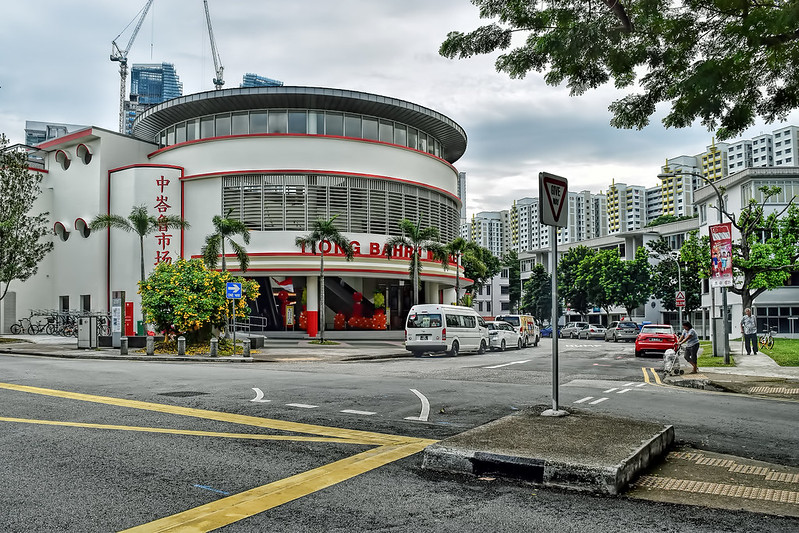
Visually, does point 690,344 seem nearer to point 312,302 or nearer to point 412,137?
point 312,302

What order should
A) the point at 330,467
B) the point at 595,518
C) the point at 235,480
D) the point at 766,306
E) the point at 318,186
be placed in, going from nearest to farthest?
the point at 595,518 < the point at 235,480 < the point at 330,467 < the point at 318,186 < the point at 766,306

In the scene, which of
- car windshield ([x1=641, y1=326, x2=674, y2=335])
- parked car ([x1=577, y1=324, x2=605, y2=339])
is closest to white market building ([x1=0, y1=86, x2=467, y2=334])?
car windshield ([x1=641, y1=326, x2=674, y2=335])

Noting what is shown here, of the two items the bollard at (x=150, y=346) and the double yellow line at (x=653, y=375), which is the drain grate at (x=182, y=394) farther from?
the bollard at (x=150, y=346)

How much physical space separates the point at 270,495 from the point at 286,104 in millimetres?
38735

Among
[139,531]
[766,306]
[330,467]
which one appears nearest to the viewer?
[139,531]

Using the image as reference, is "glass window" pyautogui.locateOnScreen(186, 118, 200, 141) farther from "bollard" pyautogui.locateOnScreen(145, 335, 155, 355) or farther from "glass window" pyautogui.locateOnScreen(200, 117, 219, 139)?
"bollard" pyautogui.locateOnScreen(145, 335, 155, 355)

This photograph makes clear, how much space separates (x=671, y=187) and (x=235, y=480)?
17507 cm

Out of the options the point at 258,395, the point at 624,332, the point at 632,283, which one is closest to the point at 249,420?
the point at 258,395

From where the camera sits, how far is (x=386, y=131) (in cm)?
4400

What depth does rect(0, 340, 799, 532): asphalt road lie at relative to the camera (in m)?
4.89

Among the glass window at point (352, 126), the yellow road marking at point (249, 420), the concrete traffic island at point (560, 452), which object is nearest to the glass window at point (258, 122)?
the glass window at point (352, 126)

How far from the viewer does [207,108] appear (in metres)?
42.4

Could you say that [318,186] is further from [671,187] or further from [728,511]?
[671,187]

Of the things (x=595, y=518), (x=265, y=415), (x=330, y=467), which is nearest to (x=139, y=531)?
(x=330, y=467)
